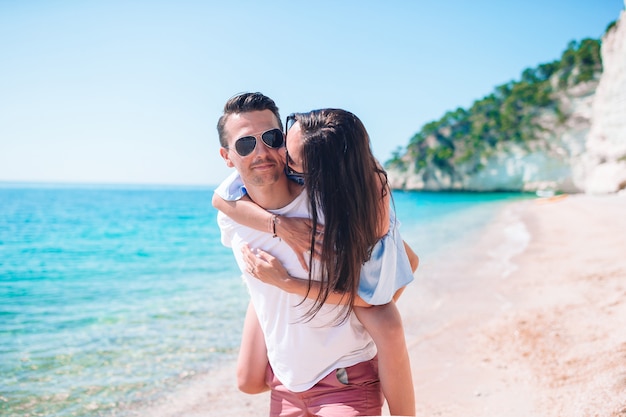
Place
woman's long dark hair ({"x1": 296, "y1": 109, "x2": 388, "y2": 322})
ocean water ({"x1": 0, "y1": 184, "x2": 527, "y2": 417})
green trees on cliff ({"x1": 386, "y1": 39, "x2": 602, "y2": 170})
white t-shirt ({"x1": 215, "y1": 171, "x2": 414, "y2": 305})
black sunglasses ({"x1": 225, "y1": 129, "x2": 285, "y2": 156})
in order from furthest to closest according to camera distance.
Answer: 1. green trees on cliff ({"x1": 386, "y1": 39, "x2": 602, "y2": 170})
2. ocean water ({"x1": 0, "y1": 184, "x2": 527, "y2": 417})
3. black sunglasses ({"x1": 225, "y1": 129, "x2": 285, "y2": 156})
4. white t-shirt ({"x1": 215, "y1": 171, "x2": 414, "y2": 305})
5. woman's long dark hair ({"x1": 296, "y1": 109, "x2": 388, "y2": 322})

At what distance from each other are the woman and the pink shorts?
0.09 m

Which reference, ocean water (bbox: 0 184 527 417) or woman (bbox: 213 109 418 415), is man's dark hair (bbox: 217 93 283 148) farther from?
ocean water (bbox: 0 184 527 417)

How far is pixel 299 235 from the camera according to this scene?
2059 mm

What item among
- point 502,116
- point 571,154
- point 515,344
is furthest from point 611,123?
point 515,344

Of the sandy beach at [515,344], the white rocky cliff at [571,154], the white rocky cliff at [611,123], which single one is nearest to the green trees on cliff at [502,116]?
the white rocky cliff at [571,154]

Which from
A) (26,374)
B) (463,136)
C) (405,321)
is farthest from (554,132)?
(26,374)

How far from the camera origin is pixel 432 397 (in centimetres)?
378

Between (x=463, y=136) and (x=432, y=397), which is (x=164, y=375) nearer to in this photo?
(x=432, y=397)

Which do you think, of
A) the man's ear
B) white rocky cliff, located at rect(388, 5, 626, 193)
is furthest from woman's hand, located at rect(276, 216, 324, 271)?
white rocky cliff, located at rect(388, 5, 626, 193)

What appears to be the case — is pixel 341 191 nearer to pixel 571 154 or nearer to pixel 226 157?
pixel 226 157

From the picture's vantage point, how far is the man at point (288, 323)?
2109 mm

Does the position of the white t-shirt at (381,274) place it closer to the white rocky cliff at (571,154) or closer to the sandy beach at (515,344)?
the sandy beach at (515,344)

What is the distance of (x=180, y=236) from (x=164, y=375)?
17.6 meters

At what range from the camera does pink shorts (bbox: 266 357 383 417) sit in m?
2.07
